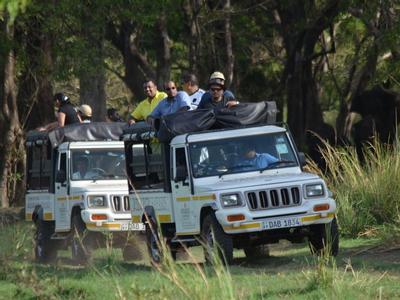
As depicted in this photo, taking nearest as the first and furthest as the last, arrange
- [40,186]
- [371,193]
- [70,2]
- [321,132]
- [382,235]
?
[382,235]
[371,193]
[40,186]
[70,2]
[321,132]

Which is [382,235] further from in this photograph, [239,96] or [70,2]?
[239,96]

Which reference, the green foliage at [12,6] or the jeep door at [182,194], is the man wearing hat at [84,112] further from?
the green foliage at [12,6]

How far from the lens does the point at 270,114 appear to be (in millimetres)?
17734

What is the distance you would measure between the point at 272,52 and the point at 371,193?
1973 cm

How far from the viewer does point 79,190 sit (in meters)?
20.1

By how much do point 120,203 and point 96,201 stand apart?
0.40 m

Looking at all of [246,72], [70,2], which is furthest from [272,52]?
[70,2]

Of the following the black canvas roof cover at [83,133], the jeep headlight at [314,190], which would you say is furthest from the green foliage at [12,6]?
the black canvas roof cover at [83,133]

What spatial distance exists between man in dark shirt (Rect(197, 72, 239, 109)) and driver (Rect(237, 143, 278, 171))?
0.90m

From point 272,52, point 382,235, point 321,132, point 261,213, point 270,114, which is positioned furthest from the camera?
point 272,52

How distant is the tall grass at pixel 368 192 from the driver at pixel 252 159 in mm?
3688

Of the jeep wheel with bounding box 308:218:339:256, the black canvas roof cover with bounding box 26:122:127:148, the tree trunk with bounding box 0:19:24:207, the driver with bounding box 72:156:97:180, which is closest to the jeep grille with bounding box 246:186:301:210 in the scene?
the jeep wheel with bounding box 308:218:339:256

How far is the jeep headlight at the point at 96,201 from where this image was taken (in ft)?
64.7

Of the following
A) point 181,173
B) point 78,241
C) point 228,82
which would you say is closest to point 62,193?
point 78,241
